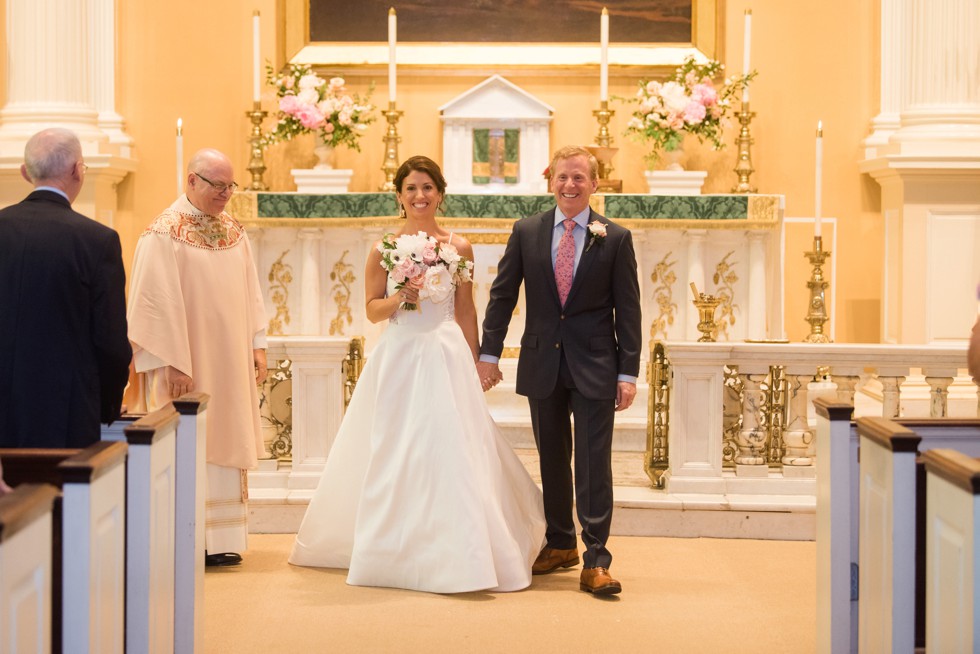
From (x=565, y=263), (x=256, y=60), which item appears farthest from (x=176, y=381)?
(x=256, y=60)

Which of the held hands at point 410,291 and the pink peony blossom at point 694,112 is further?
the pink peony blossom at point 694,112

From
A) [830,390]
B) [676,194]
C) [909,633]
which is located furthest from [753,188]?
[909,633]

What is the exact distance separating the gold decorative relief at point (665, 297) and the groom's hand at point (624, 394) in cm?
348

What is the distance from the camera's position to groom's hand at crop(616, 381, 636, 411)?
4.93m

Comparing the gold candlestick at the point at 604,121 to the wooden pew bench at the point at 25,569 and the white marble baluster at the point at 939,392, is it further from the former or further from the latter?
the wooden pew bench at the point at 25,569

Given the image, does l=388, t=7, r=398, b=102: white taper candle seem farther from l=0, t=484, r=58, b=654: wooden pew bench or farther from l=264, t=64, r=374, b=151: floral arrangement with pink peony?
l=0, t=484, r=58, b=654: wooden pew bench

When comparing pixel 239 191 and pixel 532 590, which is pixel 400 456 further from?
pixel 239 191

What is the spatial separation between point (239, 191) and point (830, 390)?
160 inches

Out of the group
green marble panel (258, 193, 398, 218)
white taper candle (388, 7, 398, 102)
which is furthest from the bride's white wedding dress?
Answer: white taper candle (388, 7, 398, 102)

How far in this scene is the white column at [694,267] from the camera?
8.35m

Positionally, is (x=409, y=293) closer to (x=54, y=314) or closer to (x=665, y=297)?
(x=54, y=314)

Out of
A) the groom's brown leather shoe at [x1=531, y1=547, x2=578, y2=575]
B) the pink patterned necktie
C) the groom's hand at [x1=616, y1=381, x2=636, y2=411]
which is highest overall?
the pink patterned necktie

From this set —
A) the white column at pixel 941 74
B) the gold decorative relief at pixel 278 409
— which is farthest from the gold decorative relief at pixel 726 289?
the gold decorative relief at pixel 278 409

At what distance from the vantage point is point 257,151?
346 inches
